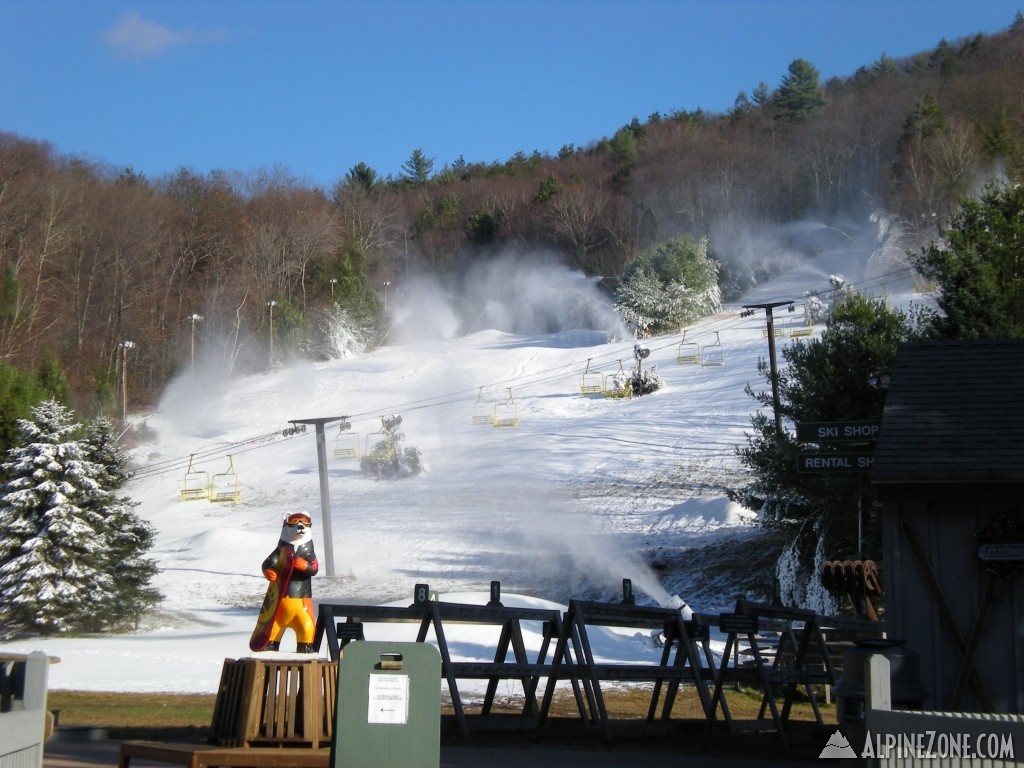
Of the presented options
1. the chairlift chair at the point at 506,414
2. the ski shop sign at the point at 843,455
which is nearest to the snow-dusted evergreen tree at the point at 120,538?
the ski shop sign at the point at 843,455

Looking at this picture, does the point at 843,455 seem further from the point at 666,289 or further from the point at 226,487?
the point at 666,289

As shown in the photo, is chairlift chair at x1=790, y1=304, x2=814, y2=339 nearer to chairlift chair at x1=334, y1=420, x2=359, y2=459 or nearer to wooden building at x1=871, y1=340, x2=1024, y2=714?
chairlift chair at x1=334, y1=420, x2=359, y2=459

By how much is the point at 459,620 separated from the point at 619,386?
35.2 metres

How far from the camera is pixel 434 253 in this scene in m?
92.6

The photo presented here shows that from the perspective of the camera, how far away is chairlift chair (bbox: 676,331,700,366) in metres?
50.2

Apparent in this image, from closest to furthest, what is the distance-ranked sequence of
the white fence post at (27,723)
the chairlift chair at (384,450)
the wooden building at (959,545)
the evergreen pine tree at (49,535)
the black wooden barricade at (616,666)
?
the white fence post at (27,723) < the wooden building at (959,545) < the black wooden barricade at (616,666) < the evergreen pine tree at (49,535) < the chairlift chair at (384,450)

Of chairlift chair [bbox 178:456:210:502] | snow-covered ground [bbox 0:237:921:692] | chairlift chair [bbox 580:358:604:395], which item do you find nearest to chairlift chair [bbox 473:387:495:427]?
snow-covered ground [bbox 0:237:921:692]

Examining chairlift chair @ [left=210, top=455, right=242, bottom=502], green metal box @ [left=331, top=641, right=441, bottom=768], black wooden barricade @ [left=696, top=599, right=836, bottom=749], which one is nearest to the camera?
green metal box @ [left=331, top=641, right=441, bottom=768]

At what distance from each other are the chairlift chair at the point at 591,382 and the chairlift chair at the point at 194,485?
48.9ft

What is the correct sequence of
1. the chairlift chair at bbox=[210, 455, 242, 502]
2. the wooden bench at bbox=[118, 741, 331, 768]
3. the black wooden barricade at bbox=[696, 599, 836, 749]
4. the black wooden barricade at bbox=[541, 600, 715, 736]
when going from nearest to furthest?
the wooden bench at bbox=[118, 741, 331, 768] < the black wooden barricade at bbox=[541, 600, 715, 736] < the black wooden barricade at bbox=[696, 599, 836, 749] < the chairlift chair at bbox=[210, 455, 242, 502]

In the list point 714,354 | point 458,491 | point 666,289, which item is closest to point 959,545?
point 458,491

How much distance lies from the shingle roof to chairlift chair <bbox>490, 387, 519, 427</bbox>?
1275 inches

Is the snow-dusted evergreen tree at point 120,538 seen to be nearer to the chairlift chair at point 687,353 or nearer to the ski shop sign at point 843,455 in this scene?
the ski shop sign at point 843,455

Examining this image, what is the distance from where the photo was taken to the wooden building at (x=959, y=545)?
36.0 ft
